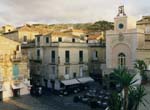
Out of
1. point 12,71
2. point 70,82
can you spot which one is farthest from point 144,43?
point 12,71

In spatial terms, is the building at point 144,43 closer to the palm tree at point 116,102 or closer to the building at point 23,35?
the building at point 23,35

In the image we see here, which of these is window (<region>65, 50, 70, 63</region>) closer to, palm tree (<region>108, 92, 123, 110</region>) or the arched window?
the arched window

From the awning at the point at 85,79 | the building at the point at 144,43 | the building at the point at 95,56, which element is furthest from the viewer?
the building at the point at 95,56

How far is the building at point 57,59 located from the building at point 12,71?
6.20 m

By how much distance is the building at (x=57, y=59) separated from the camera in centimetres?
4725

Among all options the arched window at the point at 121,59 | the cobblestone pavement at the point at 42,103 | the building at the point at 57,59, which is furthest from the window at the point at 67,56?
the arched window at the point at 121,59

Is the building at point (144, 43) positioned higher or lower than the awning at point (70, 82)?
higher

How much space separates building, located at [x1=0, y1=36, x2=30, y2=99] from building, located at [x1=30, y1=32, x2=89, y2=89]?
244 inches

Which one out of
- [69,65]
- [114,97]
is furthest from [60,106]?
[114,97]

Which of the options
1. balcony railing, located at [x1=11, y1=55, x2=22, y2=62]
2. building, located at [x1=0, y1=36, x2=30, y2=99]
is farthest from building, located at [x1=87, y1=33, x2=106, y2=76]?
balcony railing, located at [x1=11, y1=55, x2=22, y2=62]

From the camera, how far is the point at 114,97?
841 inches

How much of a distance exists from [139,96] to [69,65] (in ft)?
90.3

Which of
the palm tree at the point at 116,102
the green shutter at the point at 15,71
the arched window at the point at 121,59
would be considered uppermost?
the arched window at the point at 121,59

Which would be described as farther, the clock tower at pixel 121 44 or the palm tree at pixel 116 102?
the clock tower at pixel 121 44
